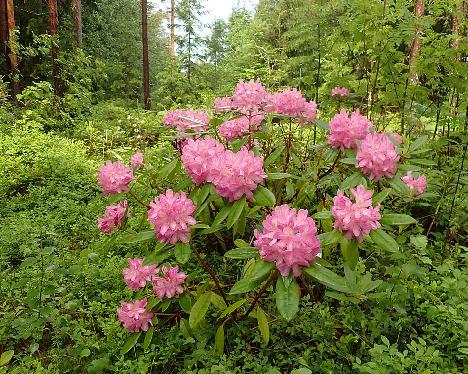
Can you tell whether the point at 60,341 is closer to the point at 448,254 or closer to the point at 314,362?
the point at 314,362

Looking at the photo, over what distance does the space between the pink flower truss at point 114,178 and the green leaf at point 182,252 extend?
665 mm

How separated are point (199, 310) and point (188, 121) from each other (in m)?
1.23

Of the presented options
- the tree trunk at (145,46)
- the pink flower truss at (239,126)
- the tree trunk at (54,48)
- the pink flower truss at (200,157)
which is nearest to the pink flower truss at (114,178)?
the pink flower truss at (200,157)

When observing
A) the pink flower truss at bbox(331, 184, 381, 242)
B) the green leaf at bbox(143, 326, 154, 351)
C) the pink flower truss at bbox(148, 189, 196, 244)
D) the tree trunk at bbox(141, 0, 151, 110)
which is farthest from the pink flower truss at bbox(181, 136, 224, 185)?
the tree trunk at bbox(141, 0, 151, 110)

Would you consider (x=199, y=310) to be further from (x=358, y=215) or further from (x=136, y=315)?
(x=358, y=215)

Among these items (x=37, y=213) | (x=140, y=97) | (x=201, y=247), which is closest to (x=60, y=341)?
(x=201, y=247)

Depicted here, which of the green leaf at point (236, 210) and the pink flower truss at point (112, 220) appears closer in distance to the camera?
the green leaf at point (236, 210)

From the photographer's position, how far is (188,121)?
8.41ft

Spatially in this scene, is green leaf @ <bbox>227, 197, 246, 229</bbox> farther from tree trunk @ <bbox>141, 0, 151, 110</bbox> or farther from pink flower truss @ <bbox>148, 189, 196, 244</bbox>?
tree trunk @ <bbox>141, 0, 151, 110</bbox>

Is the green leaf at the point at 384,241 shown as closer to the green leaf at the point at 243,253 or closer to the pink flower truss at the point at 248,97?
the green leaf at the point at 243,253

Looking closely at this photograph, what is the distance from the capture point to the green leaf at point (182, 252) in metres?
1.56

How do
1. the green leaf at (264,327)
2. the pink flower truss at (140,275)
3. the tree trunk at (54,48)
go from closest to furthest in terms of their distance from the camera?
the green leaf at (264,327) < the pink flower truss at (140,275) < the tree trunk at (54,48)

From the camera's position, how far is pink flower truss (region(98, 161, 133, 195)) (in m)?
2.10

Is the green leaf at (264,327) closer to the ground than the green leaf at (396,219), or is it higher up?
closer to the ground
